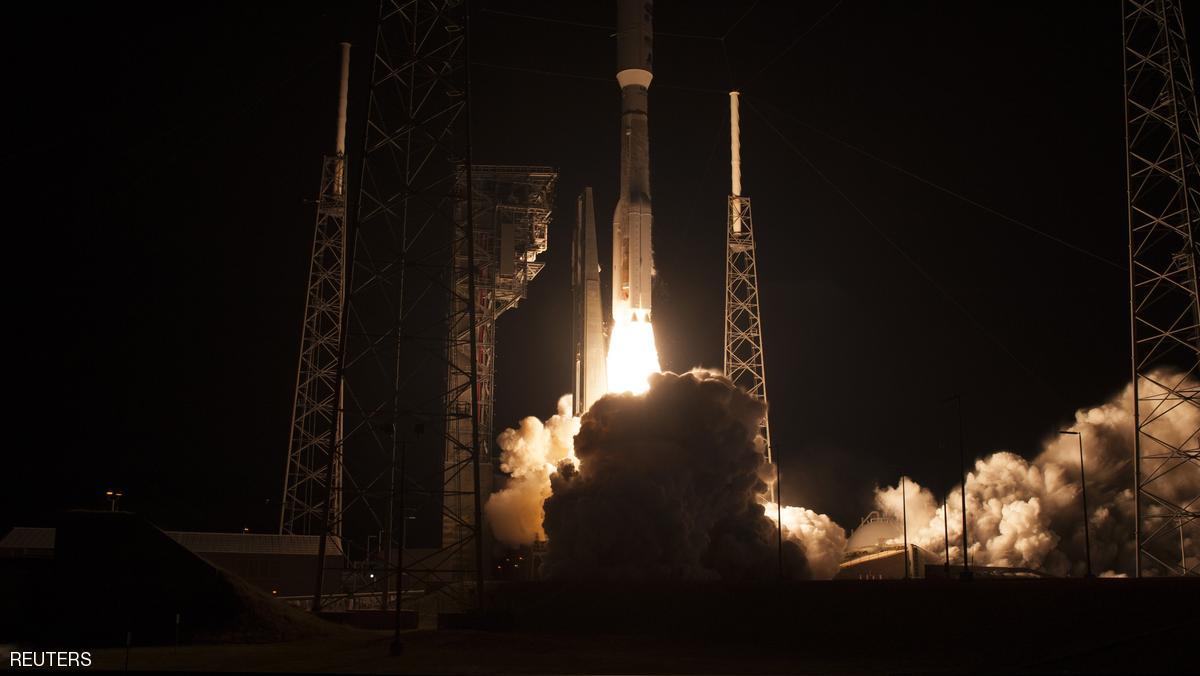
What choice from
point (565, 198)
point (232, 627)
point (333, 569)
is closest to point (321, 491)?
point (333, 569)

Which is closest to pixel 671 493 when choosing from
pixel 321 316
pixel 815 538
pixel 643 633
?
pixel 643 633

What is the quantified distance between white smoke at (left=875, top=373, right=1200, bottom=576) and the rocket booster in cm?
1912

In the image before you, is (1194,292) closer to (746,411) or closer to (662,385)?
(746,411)

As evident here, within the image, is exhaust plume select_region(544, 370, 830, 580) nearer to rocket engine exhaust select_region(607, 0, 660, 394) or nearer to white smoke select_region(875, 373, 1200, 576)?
rocket engine exhaust select_region(607, 0, 660, 394)

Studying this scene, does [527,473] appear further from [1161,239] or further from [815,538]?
[1161,239]

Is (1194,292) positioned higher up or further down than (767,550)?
higher up

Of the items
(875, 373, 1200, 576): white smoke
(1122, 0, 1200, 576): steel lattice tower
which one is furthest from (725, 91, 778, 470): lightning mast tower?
(1122, 0, 1200, 576): steel lattice tower

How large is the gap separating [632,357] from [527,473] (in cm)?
1176

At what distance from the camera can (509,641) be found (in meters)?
29.5

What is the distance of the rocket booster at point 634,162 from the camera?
137 feet

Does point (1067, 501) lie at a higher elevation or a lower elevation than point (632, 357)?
lower

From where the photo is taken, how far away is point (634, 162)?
1658 inches

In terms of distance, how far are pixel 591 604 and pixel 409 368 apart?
35196 mm

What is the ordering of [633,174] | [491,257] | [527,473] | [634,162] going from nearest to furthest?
1. [633,174]
2. [634,162]
3. [527,473]
4. [491,257]
